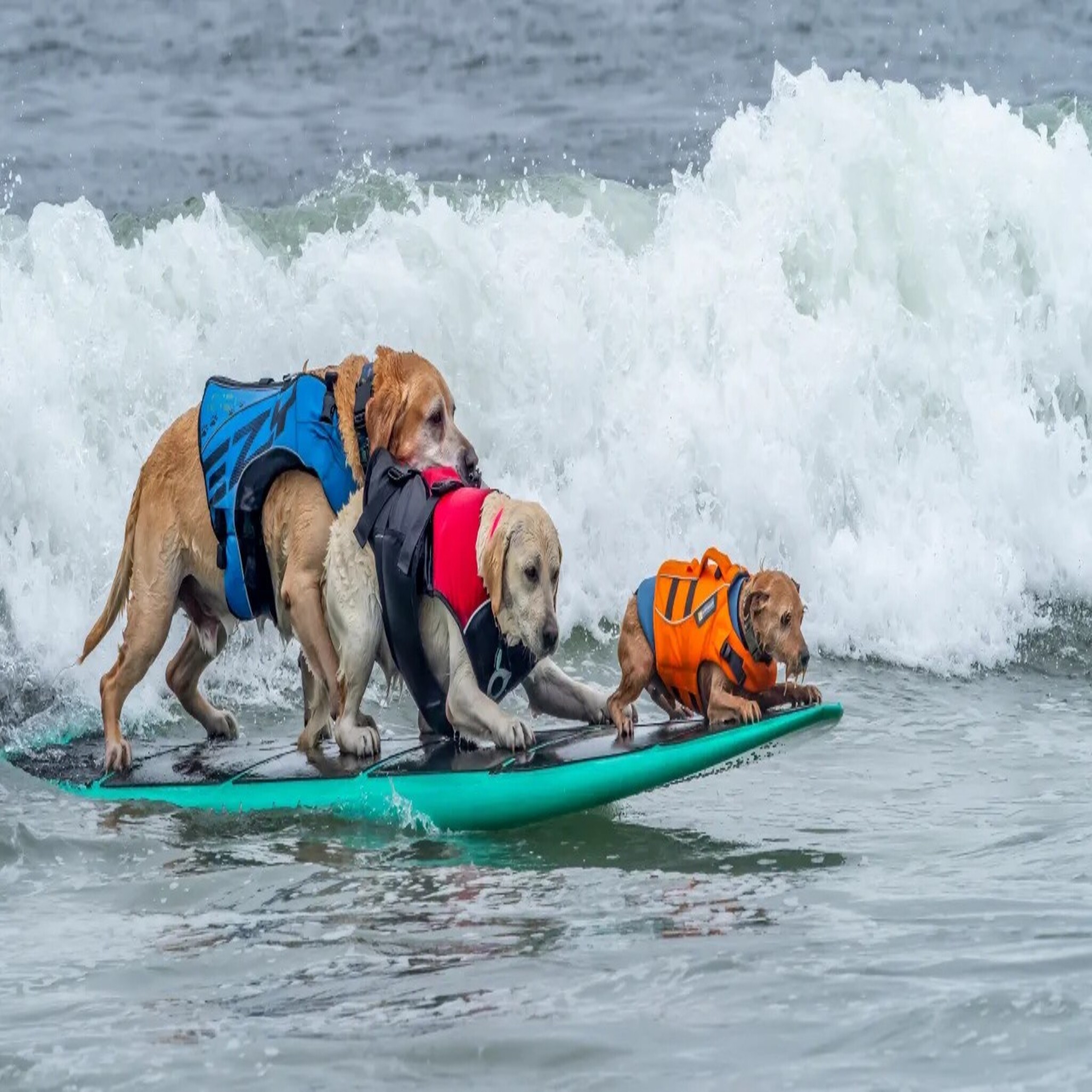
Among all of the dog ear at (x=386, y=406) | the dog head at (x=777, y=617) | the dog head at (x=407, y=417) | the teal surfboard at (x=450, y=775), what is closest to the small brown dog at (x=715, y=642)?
the dog head at (x=777, y=617)

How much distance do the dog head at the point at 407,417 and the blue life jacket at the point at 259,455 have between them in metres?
0.05

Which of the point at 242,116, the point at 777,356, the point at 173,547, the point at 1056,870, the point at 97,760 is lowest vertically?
the point at 1056,870

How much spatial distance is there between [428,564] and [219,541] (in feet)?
3.36

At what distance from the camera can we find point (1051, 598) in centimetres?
1023

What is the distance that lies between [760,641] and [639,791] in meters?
0.63

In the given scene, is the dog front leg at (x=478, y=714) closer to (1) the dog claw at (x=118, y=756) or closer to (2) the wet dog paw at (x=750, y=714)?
(2) the wet dog paw at (x=750, y=714)

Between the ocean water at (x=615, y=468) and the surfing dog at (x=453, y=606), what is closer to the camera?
the ocean water at (x=615, y=468)

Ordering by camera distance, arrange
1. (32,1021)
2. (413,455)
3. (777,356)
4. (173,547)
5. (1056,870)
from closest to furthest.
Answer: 1. (32,1021)
2. (1056,870)
3. (413,455)
4. (173,547)
5. (777,356)

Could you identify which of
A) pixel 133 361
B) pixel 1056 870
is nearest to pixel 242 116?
pixel 133 361

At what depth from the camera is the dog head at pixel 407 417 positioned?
21.3ft

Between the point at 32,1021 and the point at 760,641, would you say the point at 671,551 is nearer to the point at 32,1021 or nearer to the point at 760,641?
the point at 760,641

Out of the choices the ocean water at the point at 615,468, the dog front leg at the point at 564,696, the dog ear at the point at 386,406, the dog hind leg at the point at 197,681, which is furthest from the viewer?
the dog hind leg at the point at 197,681

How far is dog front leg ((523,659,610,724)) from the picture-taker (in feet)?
22.0

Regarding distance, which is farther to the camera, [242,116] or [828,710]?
[242,116]
